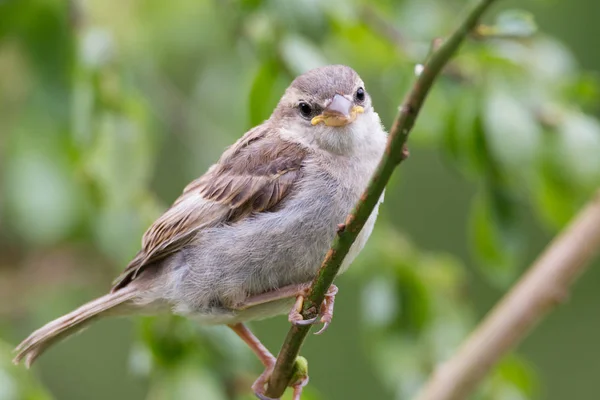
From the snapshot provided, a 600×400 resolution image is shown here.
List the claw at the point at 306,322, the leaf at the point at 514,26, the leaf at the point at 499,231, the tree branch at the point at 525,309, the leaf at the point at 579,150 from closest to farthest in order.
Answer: the leaf at the point at 514,26, the claw at the point at 306,322, the leaf at the point at 579,150, the tree branch at the point at 525,309, the leaf at the point at 499,231

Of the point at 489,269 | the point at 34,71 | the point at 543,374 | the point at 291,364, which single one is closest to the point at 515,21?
the point at 291,364

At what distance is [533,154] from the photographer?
370cm

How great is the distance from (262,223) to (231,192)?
0.23m

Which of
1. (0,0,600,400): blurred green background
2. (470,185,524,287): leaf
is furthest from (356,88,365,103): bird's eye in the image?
(470,185,524,287): leaf

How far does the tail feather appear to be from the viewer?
11.2 feet

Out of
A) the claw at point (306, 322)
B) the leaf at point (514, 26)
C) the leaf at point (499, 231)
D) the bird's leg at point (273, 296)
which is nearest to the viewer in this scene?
the leaf at point (514, 26)

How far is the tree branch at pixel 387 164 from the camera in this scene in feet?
6.55

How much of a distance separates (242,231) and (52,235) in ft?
3.73

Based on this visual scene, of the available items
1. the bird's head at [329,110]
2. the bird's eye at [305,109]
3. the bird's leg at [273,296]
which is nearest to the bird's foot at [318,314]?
the bird's leg at [273,296]

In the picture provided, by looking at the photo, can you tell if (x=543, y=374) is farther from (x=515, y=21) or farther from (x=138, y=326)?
(x=515, y=21)

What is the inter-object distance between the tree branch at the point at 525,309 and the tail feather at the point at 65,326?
1.27m

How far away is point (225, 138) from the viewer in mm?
5172

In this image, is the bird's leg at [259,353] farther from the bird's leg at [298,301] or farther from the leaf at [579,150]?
the leaf at [579,150]

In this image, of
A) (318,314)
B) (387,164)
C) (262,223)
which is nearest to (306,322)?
(318,314)
